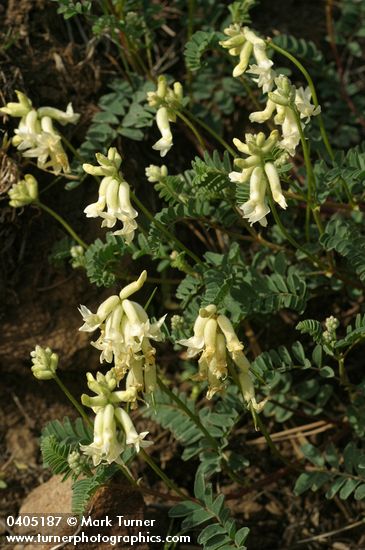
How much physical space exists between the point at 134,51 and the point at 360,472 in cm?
233

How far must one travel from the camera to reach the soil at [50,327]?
3.68 meters

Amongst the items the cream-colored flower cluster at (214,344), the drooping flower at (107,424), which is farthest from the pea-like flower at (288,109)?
the drooping flower at (107,424)

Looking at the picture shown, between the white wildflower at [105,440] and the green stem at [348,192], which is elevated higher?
the green stem at [348,192]

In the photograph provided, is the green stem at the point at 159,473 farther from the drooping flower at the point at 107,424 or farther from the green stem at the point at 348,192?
the green stem at the point at 348,192

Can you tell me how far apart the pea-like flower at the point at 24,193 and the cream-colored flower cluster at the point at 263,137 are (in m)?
1.05

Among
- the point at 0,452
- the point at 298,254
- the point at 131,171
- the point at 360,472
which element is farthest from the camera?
the point at 131,171

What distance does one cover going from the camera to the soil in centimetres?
368

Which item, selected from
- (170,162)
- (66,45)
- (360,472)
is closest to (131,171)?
(170,162)

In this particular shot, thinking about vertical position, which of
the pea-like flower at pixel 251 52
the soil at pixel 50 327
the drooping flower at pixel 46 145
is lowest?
the soil at pixel 50 327

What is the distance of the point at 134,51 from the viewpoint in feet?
13.1

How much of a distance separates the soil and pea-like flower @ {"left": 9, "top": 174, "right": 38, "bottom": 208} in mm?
259

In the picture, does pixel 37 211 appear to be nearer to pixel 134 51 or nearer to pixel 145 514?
pixel 134 51

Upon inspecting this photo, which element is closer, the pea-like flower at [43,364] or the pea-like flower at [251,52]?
the pea-like flower at [43,364]

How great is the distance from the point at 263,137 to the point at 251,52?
68 centimetres
